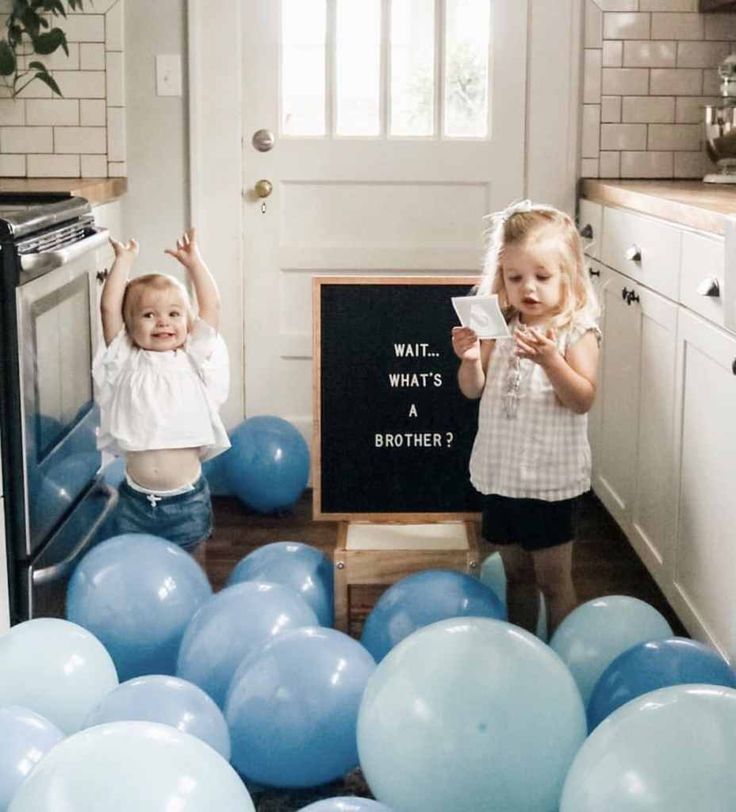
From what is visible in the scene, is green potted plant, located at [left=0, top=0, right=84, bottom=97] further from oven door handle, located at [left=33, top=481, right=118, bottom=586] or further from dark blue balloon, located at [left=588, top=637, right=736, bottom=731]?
dark blue balloon, located at [left=588, top=637, right=736, bottom=731]

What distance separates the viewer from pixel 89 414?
3.40 meters

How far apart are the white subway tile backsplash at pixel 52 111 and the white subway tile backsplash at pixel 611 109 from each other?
5.31 ft

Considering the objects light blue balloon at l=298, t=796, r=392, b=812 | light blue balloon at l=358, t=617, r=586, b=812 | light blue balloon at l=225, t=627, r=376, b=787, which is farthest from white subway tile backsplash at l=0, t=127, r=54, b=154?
light blue balloon at l=298, t=796, r=392, b=812

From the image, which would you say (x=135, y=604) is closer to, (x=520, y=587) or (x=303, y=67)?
(x=520, y=587)

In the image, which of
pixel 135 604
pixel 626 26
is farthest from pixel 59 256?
pixel 626 26

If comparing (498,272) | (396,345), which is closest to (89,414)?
(396,345)

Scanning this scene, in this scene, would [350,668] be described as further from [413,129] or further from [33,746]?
[413,129]

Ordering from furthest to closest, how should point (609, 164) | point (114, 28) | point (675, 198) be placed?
point (609, 164), point (114, 28), point (675, 198)

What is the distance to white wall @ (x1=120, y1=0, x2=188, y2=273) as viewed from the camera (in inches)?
165

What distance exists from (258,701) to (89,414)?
1.36m

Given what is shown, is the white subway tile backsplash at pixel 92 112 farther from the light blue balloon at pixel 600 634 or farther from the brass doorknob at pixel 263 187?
the light blue balloon at pixel 600 634

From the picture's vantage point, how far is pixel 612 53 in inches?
166

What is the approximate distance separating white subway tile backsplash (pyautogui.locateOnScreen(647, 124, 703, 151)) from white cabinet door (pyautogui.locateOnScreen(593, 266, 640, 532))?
26.0 inches

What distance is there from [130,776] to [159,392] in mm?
→ 1557
